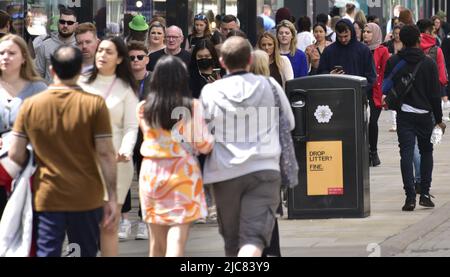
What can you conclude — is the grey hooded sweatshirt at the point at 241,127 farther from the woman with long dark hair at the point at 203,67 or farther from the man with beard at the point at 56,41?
the man with beard at the point at 56,41

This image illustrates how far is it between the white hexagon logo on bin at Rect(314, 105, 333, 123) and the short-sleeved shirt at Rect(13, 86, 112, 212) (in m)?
5.07

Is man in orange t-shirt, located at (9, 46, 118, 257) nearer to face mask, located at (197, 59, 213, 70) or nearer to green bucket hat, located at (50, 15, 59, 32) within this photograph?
face mask, located at (197, 59, 213, 70)

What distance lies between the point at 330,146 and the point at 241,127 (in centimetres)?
425

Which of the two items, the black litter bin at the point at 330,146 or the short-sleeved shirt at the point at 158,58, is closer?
the black litter bin at the point at 330,146

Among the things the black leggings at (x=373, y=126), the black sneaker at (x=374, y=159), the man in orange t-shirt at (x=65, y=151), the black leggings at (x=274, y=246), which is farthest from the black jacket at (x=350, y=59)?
the man in orange t-shirt at (x=65, y=151)

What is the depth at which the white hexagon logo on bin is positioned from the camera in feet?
42.3

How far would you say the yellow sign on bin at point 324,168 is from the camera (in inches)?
511

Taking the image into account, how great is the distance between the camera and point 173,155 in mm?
8719

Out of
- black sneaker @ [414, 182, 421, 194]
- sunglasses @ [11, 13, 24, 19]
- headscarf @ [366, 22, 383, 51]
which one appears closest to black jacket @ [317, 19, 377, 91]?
black sneaker @ [414, 182, 421, 194]

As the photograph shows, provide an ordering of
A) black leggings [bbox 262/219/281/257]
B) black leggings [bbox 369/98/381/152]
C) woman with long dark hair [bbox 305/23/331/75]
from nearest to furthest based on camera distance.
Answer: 1. black leggings [bbox 262/219/281/257]
2. black leggings [bbox 369/98/381/152]
3. woman with long dark hair [bbox 305/23/331/75]

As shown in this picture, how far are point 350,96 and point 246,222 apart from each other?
4.34 meters

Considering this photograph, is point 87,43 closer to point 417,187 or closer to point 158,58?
point 158,58

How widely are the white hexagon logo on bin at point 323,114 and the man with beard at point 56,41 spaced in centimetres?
264

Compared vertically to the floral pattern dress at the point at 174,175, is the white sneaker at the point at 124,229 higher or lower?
lower
